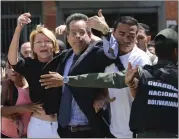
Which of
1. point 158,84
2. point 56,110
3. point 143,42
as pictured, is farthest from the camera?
point 143,42

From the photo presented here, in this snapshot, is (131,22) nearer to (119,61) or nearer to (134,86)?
(119,61)

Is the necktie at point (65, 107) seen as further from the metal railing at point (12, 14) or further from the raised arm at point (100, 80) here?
the metal railing at point (12, 14)

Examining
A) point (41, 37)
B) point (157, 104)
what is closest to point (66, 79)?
point (41, 37)

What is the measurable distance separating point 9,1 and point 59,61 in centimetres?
523

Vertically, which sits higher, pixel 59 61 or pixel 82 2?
pixel 82 2

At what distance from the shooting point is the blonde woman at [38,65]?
3.59m

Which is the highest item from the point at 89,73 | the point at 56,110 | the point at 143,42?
the point at 143,42

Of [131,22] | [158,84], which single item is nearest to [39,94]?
[131,22]

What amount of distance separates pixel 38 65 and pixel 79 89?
48 centimetres

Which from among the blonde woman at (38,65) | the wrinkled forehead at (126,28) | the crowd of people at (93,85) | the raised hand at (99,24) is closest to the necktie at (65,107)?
the crowd of people at (93,85)

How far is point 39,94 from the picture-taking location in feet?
11.9

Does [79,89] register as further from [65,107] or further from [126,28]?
[126,28]

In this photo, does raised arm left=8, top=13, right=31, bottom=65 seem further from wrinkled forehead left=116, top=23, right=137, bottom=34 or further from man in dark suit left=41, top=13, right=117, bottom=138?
wrinkled forehead left=116, top=23, right=137, bottom=34

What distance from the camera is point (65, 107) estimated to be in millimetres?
3381
